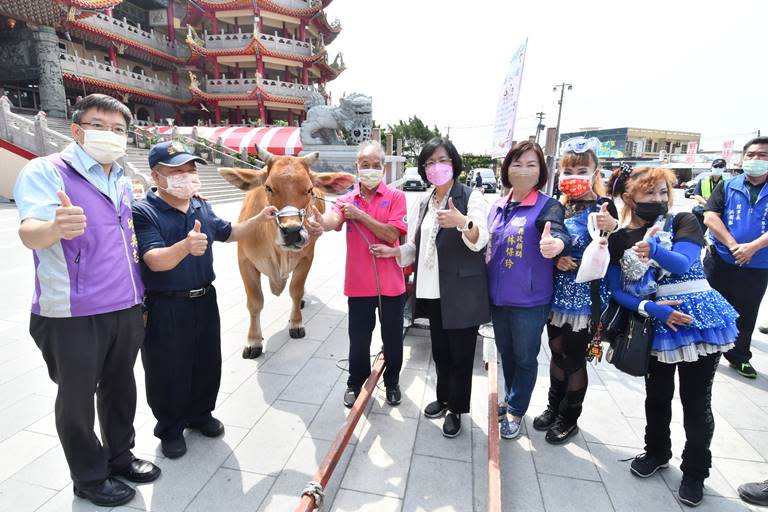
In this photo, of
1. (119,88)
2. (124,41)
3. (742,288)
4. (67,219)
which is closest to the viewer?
(67,219)

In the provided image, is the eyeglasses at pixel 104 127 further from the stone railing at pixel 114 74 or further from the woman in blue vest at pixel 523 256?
the stone railing at pixel 114 74

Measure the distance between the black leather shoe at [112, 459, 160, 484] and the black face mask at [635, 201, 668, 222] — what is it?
3.28 m

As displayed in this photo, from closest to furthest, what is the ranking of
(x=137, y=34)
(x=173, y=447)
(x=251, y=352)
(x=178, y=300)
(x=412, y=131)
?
(x=178, y=300), (x=173, y=447), (x=251, y=352), (x=137, y=34), (x=412, y=131)

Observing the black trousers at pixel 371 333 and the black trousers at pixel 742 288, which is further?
the black trousers at pixel 742 288

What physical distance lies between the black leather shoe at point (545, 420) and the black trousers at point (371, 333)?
1.13 m

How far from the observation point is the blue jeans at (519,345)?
8.61ft

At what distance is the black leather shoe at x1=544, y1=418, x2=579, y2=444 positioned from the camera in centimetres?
283

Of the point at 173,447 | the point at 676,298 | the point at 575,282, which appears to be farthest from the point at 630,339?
the point at 173,447

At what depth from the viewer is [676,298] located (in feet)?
7.38

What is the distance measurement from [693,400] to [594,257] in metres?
1.06

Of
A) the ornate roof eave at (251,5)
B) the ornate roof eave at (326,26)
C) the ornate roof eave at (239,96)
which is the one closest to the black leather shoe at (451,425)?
the ornate roof eave at (239,96)

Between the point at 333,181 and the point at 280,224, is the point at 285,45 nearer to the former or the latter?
the point at 333,181

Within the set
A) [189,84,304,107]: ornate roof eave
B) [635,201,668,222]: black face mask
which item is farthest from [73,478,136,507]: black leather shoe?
[189,84,304,107]: ornate roof eave

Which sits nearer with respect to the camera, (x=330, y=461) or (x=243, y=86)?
(x=330, y=461)
